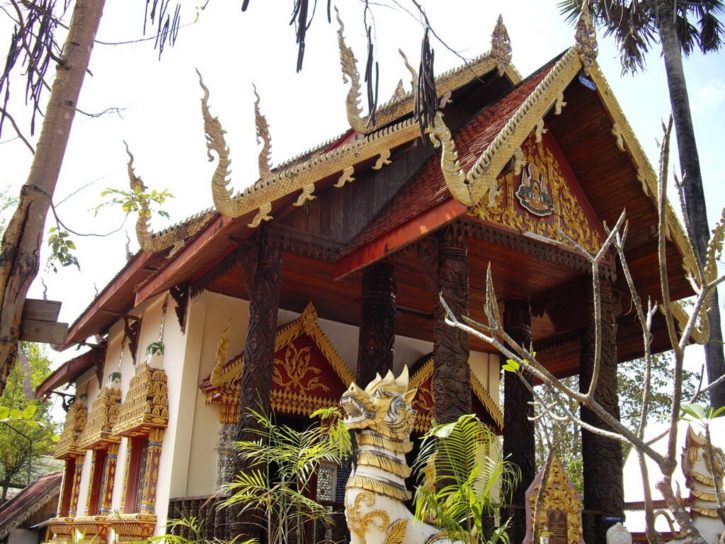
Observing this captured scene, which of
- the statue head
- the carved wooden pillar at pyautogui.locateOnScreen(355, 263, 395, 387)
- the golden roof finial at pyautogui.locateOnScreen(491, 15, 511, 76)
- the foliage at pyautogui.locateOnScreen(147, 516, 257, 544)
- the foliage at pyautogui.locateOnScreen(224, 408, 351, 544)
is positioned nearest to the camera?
the statue head

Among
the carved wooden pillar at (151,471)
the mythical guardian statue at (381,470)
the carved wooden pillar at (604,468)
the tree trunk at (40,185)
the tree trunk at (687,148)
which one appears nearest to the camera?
the tree trunk at (40,185)

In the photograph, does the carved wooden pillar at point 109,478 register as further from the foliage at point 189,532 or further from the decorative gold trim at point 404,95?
the decorative gold trim at point 404,95

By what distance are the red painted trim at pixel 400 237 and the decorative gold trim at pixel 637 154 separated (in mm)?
2127

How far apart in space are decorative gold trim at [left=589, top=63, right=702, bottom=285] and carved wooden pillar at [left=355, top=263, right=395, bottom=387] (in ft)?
8.19

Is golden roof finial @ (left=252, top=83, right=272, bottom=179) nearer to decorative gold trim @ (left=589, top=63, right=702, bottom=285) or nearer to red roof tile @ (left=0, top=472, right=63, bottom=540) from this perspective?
decorative gold trim @ (left=589, top=63, right=702, bottom=285)

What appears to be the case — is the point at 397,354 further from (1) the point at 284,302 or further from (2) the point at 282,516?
(2) the point at 282,516

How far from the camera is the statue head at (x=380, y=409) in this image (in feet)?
16.2

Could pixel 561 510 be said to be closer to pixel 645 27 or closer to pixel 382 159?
pixel 382 159

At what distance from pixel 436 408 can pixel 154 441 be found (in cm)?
332

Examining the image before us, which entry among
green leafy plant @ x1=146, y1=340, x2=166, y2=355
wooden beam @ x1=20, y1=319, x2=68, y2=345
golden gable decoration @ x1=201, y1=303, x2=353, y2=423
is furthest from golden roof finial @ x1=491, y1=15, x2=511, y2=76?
wooden beam @ x1=20, y1=319, x2=68, y2=345

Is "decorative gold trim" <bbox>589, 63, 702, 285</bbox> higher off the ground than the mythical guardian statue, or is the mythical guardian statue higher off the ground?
"decorative gold trim" <bbox>589, 63, 702, 285</bbox>

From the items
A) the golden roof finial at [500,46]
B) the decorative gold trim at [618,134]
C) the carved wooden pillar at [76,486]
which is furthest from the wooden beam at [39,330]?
the carved wooden pillar at [76,486]

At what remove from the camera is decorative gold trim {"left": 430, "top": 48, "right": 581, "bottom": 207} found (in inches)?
231

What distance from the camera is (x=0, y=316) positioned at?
10.2 feet
